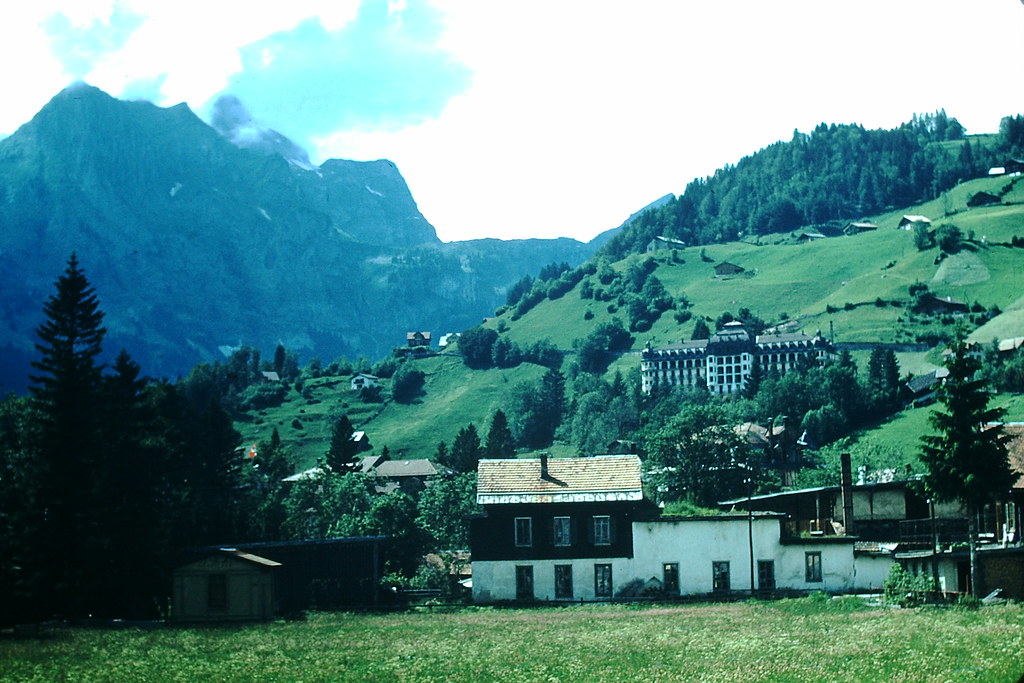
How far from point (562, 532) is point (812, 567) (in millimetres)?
11356

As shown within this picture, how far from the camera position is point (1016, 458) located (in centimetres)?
5141

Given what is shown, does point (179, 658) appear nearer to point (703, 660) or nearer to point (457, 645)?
point (457, 645)

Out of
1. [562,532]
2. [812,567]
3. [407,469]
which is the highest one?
[407,469]

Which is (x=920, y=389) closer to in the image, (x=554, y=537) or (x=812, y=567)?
(x=812, y=567)

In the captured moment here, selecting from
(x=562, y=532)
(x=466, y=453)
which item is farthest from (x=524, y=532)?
(x=466, y=453)

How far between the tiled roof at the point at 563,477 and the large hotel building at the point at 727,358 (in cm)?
12222

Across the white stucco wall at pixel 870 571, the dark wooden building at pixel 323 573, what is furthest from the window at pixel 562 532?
the white stucco wall at pixel 870 571

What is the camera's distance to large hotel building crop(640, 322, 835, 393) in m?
179

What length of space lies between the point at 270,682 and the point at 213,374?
168566 mm

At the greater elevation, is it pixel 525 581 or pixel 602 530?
pixel 602 530

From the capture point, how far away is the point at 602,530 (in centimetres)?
5522

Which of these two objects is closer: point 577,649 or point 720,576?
point 577,649

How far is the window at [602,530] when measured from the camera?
5494 centimetres

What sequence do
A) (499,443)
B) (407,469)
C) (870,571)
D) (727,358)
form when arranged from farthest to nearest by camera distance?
(727,358), (499,443), (407,469), (870,571)
